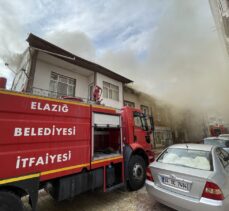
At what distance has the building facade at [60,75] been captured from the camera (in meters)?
7.55

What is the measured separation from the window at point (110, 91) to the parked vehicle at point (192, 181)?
24.9 ft

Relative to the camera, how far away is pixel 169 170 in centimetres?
309

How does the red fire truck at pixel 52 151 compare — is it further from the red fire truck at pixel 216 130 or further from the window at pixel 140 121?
the red fire truck at pixel 216 130

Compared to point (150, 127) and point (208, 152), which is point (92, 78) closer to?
point (150, 127)

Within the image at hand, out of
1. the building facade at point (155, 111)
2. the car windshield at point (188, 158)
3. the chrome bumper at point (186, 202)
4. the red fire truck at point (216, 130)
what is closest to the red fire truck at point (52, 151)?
the car windshield at point (188, 158)

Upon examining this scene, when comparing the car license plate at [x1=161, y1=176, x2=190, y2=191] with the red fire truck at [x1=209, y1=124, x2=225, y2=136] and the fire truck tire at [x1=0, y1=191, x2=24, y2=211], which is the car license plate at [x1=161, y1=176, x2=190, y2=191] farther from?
the red fire truck at [x1=209, y1=124, x2=225, y2=136]

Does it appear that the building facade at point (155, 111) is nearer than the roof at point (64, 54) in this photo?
No

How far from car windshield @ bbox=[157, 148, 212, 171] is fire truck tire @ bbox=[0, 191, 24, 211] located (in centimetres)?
318

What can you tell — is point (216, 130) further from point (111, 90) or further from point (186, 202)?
point (186, 202)

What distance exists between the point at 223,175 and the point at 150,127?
3107 mm

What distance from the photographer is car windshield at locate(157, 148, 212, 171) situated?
309cm

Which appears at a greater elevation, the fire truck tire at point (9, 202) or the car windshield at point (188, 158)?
the car windshield at point (188, 158)

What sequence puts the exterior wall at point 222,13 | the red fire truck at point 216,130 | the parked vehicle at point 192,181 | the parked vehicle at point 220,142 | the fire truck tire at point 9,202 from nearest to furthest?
the fire truck tire at point 9,202, the parked vehicle at point 192,181, the exterior wall at point 222,13, the parked vehicle at point 220,142, the red fire truck at point 216,130

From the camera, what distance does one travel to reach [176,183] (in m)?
2.90
